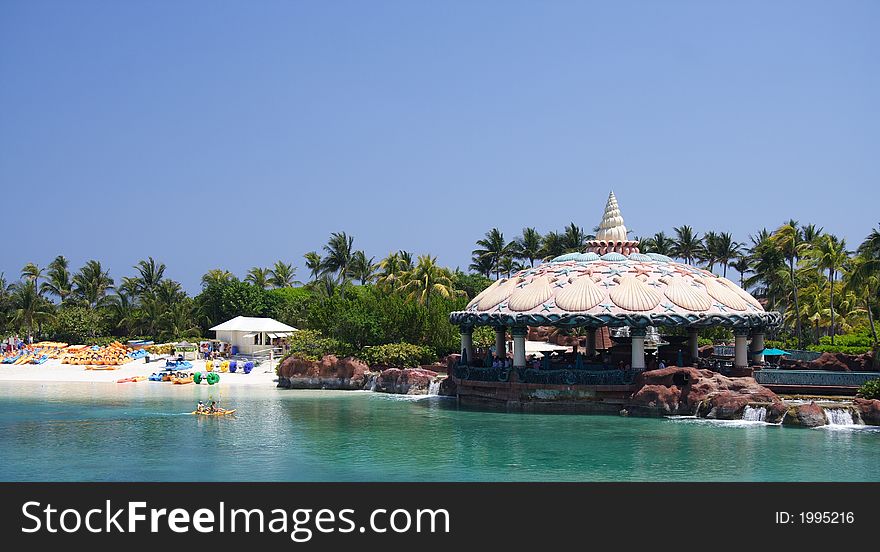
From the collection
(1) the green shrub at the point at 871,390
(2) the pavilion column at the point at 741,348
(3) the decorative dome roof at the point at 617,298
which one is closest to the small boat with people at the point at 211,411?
(3) the decorative dome roof at the point at 617,298

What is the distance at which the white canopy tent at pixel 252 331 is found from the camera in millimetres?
61969

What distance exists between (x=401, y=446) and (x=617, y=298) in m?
12.8

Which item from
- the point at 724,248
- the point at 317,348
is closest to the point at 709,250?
the point at 724,248

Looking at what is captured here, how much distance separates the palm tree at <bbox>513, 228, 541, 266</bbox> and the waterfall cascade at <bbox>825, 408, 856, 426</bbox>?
52959 mm

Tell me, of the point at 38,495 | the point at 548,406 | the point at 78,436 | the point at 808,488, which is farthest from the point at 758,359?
the point at 38,495

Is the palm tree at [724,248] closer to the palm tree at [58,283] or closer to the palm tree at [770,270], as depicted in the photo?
the palm tree at [770,270]

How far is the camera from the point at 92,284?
83.7 m

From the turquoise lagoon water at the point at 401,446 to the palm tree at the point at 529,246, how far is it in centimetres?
4563

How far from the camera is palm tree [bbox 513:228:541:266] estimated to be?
83750 millimetres

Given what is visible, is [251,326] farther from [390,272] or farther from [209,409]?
[209,409]

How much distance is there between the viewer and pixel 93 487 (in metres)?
20.6

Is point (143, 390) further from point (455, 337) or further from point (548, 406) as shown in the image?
point (548, 406)

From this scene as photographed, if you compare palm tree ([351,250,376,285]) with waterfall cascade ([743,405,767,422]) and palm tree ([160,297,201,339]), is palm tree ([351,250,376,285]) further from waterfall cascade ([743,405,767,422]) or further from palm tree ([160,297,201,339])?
waterfall cascade ([743,405,767,422])

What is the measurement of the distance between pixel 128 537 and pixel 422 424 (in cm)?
1901
